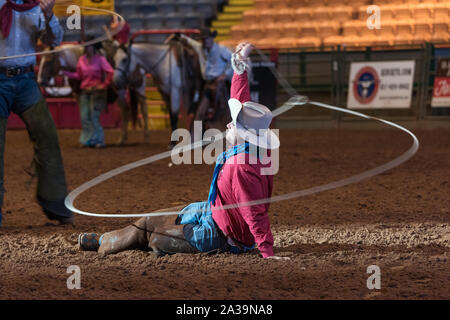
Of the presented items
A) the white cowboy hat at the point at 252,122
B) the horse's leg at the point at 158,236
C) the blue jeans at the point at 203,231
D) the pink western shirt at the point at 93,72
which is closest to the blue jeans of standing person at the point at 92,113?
the pink western shirt at the point at 93,72

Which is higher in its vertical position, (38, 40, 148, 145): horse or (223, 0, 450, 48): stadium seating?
(223, 0, 450, 48): stadium seating

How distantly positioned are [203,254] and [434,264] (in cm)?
142

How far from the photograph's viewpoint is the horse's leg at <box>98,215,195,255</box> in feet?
12.6

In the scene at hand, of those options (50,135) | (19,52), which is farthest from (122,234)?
(19,52)

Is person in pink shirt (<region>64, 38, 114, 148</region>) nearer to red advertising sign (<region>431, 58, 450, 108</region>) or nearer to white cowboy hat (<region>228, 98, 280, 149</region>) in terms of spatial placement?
red advertising sign (<region>431, 58, 450, 108</region>)

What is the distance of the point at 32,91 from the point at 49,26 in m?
0.54

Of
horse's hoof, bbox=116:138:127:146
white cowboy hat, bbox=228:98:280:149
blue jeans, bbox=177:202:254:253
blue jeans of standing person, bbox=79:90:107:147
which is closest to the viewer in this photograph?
white cowboy hat, bbox=228:98:280:149

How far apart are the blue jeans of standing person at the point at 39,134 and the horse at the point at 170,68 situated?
5498 mm

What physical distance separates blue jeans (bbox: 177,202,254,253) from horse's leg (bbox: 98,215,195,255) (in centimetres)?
5

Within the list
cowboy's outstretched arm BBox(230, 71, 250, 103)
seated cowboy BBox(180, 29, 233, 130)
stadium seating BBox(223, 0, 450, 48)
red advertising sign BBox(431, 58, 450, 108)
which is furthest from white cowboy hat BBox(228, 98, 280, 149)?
stadium seating BBox(223, 0, 450, 48)

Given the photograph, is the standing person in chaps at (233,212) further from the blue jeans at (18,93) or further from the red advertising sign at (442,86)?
the red advertising sign at (442,86)

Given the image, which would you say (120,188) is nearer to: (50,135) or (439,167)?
(50,135)

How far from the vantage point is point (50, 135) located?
198 inches
